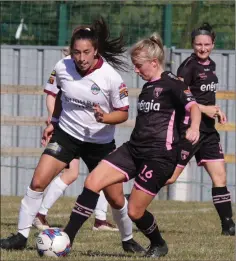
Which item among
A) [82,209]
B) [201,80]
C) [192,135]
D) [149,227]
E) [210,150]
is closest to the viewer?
[192,135]

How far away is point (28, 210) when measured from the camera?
8.45 m

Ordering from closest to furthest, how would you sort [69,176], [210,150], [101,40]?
1. [101,40]
2. [210,150]
3. [69,176]

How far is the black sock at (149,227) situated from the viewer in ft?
26.3

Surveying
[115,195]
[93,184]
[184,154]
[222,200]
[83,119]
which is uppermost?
[83,119]

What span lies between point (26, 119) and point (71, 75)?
24.5ft

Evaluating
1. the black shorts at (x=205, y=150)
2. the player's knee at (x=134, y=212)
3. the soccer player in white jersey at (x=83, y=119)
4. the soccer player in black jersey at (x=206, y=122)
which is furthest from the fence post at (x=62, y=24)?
the player's knee at (x=134, y=212)

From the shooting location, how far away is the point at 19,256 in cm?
786

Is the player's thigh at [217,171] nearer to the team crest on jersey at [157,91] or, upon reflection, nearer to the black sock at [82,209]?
the team crest on jersey at [157,91]

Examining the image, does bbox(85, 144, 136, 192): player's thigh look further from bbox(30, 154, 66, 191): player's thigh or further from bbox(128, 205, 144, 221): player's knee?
bbox(30, 154, 66, 191): player's thigh

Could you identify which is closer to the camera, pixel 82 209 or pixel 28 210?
pixel 82 209

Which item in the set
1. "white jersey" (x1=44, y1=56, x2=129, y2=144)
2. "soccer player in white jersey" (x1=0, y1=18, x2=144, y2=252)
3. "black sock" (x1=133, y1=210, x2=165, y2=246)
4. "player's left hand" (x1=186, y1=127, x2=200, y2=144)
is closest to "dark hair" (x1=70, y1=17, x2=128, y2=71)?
"soccer player in white jersey" (x1=0, y1=18, x2=144, y2=252)

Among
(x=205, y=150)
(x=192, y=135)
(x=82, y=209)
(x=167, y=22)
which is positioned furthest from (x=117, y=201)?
(x=167, y=22)

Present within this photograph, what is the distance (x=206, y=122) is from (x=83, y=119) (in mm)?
2026

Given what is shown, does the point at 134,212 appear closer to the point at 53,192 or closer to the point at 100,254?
the point at 100,254
